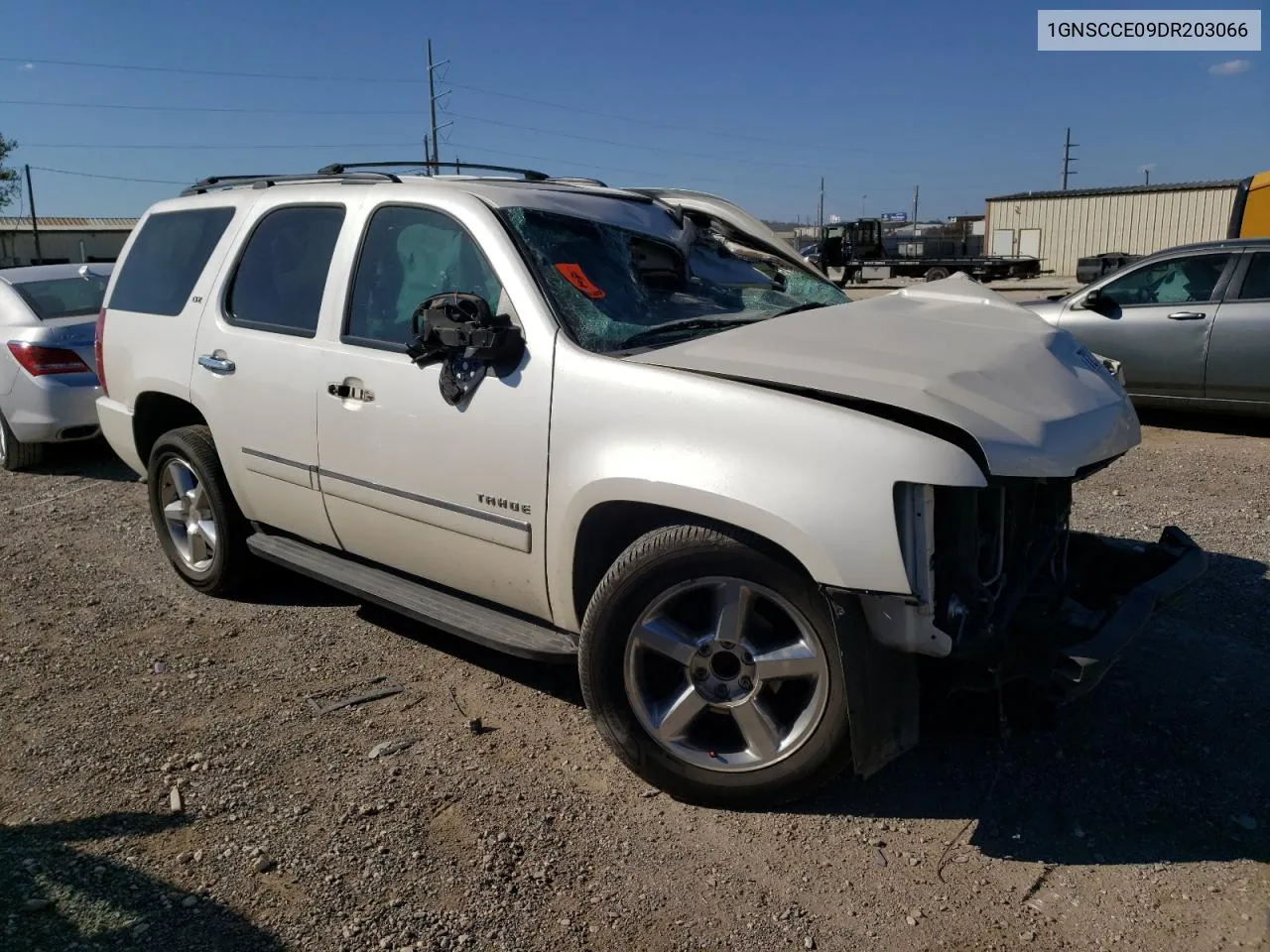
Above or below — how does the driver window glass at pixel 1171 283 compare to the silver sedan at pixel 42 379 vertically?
above

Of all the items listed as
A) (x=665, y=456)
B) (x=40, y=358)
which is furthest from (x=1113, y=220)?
(x=665, y=456)

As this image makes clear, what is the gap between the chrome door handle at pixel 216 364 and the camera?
180 inches

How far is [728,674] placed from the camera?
3148mm

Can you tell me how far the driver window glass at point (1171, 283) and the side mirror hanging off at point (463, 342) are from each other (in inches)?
281

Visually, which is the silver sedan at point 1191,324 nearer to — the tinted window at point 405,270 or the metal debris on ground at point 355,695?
the tinted window at point 405,270

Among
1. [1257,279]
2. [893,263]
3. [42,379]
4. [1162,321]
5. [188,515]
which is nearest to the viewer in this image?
[188,515]

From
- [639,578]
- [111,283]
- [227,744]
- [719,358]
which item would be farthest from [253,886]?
[111,283]

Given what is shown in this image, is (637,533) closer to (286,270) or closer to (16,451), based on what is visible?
(286,270)

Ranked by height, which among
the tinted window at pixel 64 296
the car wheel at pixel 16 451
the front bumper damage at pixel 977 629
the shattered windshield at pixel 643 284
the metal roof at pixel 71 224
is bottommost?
the car wheel at pixel 16 451

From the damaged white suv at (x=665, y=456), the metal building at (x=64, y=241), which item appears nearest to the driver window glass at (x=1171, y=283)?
the damaged white suv at (x=665, y=456)

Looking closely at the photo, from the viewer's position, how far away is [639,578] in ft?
10.3

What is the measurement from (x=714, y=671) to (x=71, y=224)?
254 ft

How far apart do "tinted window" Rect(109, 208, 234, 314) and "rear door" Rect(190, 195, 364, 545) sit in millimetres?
299

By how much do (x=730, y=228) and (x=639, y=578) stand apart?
90.8 inches
